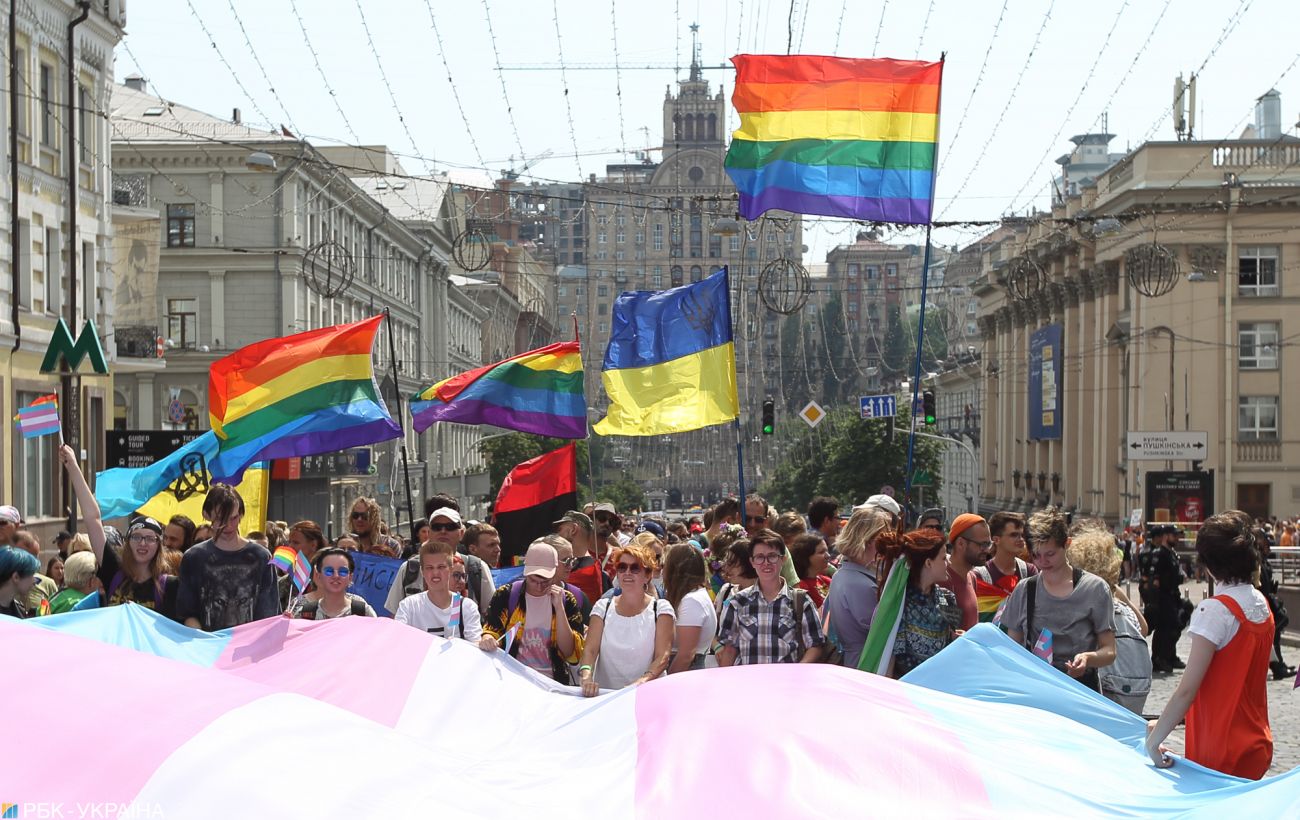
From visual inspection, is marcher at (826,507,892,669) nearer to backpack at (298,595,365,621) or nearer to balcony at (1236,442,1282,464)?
backpack at (298,595,365,621)

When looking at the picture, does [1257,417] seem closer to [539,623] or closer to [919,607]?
[919,607]

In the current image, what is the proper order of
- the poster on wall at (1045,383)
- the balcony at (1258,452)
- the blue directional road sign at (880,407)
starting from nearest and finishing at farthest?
the blue directional road sign at (880,407) < the balcony at (1258,452) < the poster on wall at (1045,383)

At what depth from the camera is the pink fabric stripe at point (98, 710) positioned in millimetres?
5355

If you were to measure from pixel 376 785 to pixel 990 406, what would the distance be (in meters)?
81.2

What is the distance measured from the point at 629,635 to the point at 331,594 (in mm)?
1773

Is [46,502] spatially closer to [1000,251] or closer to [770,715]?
[770,715]

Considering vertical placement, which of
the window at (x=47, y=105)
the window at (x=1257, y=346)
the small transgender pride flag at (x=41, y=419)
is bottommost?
the small transgender pride flag at (x=41, y=419)

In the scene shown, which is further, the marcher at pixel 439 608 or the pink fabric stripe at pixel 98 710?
the marcher at pixel 439 608

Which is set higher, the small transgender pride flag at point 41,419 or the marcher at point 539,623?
the small transgender pride flag at point 41,419

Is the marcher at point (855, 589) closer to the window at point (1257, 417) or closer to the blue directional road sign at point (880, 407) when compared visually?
the blue directional road sign at point (880, 407)

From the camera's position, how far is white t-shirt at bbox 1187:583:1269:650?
254 inches

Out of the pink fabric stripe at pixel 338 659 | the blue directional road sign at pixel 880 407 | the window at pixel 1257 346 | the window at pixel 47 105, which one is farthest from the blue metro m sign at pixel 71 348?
the window at pixel 1257 346

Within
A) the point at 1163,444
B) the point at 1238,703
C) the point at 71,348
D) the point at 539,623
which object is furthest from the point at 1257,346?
the point at 1238,703

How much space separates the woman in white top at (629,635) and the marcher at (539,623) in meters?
0.32
